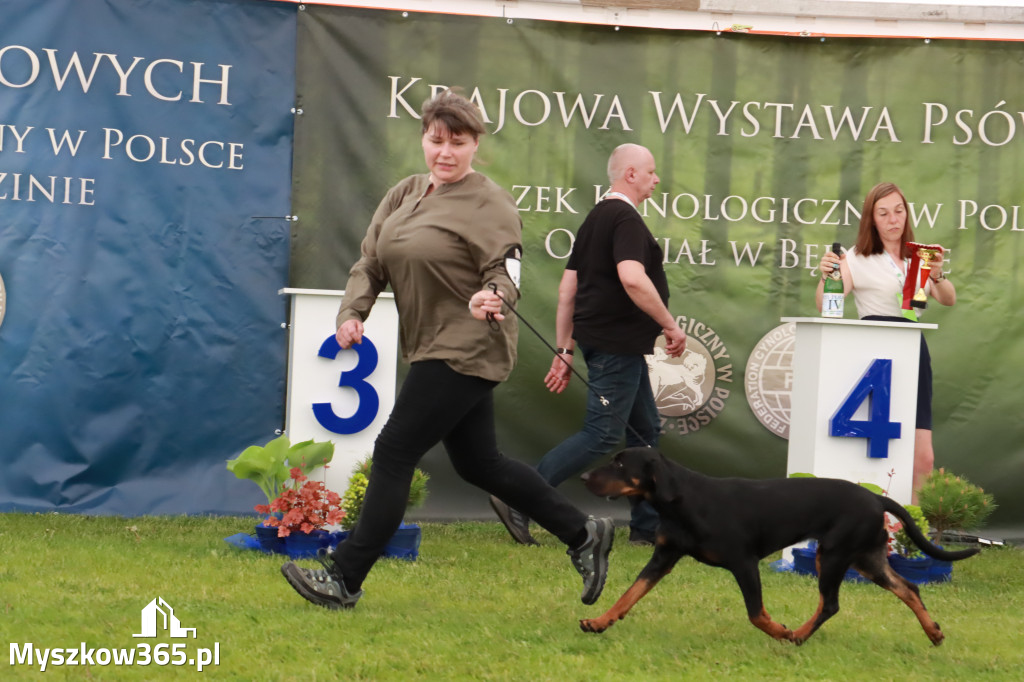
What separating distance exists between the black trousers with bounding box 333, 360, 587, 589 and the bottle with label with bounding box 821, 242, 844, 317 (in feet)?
6.36

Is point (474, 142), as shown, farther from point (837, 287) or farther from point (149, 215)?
point (149, 215)

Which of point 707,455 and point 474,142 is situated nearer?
point 474,142

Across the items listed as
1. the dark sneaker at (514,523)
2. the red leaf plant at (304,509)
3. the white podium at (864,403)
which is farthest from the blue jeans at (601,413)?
the red leaf plant at (304,509)

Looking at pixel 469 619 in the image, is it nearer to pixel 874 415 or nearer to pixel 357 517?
pixel 357 517

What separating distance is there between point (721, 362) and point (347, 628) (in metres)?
3.28

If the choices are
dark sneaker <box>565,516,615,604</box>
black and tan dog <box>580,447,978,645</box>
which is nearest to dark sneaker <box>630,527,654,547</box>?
dark sneaker <box>565,516,615,604</box>

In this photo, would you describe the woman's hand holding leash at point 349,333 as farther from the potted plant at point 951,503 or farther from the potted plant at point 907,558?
the potted plant at point 951,503

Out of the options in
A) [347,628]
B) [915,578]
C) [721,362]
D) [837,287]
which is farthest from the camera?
[721,362]

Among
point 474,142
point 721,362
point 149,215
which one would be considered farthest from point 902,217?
point 149,215

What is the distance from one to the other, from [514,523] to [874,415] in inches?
63.2

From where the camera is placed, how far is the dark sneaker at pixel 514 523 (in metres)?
5.58

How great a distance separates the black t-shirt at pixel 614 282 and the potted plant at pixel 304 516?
4.24 feet

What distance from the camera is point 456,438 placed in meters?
3.90

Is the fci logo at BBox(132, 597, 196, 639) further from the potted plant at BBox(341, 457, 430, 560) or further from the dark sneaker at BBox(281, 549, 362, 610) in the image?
the potted plant at BBox(341, 457, 430, 560)
